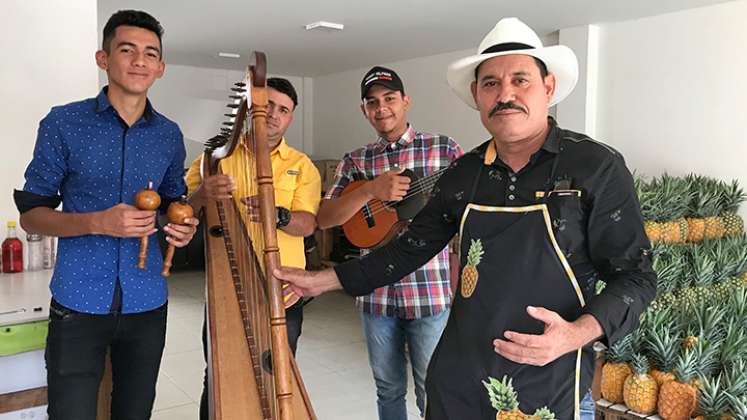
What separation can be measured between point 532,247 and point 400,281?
3.59ft

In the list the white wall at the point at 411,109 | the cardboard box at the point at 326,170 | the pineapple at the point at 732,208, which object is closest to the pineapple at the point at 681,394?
the pineapple at the point at 732,208

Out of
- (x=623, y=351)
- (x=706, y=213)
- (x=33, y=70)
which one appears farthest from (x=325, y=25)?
(x=623, y=351)

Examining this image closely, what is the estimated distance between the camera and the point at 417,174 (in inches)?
95.5

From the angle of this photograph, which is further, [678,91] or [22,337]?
[678,91]

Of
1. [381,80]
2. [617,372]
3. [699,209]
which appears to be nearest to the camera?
[381,80]

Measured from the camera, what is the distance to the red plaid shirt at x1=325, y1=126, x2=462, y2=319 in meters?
2.31

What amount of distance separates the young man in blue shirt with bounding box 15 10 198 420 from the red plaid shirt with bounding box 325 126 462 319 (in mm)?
873

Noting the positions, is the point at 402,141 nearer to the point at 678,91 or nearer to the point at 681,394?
the point at 681,394

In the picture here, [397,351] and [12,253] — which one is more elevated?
[12,253]

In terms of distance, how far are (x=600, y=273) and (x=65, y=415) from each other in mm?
1382

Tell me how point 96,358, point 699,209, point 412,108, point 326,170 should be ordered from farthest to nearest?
1. point 326,170
2. point 412,108
3. point 699,209
4. point 96,358

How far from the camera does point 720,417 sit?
7.30ft

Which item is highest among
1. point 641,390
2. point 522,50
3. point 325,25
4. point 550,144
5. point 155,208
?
point 325,25

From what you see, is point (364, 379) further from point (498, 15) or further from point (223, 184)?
point (498, 15)
